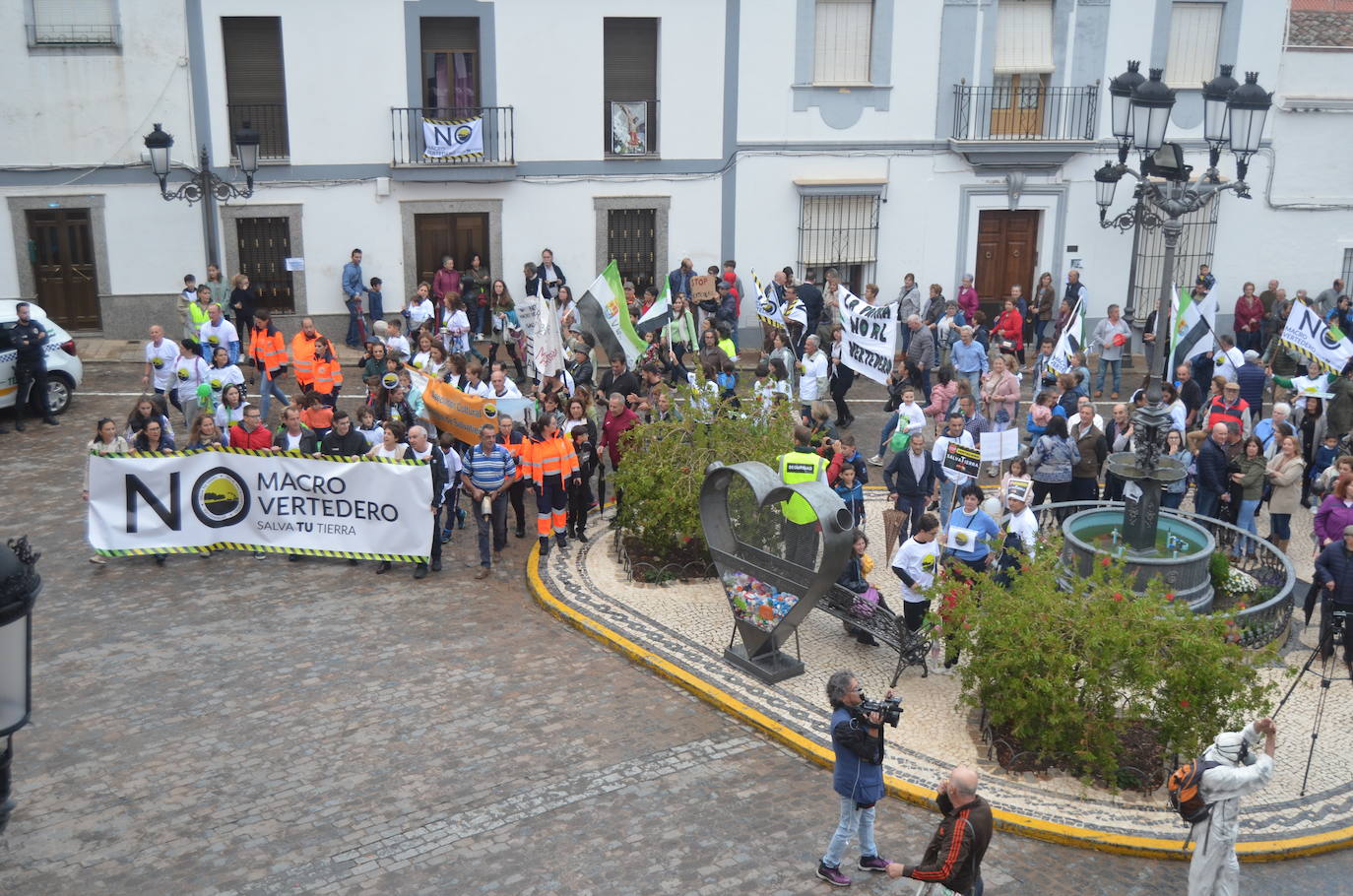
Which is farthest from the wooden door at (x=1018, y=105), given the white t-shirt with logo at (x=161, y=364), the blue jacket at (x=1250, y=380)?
the white t-shirt with logo at (x=161, y=364)

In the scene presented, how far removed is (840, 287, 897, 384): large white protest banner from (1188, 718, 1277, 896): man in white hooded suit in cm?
1062

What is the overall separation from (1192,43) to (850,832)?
21.1m

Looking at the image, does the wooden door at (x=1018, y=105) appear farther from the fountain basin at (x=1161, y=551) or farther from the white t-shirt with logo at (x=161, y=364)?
the white t-shirt with logo at (x=161, y=364)

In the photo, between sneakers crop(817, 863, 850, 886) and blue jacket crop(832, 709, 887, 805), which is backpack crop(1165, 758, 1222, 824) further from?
sneakers crop(817, 863, 850, 886)

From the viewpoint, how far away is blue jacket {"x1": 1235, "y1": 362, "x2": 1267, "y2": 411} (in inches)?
714

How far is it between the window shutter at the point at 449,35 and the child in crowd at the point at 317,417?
10.5 m

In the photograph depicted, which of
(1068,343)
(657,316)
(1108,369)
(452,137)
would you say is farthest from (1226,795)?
(452,137)

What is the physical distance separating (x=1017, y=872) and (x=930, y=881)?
1.49m

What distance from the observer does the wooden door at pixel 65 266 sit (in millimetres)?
Answer: 23297

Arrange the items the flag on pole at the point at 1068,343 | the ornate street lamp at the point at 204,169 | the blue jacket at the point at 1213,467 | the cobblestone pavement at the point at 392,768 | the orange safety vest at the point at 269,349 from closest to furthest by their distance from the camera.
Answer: the cobblestone pavement at the point at 392,768 → the blue jacket at the point at 1213,467 → the flag on pole at the point at 1068,343 → the orange safety vest at the point at 269,349 → the ornate street lamp at the point at 204,169

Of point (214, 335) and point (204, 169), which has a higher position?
point (204, 169)

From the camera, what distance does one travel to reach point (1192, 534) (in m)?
13.1

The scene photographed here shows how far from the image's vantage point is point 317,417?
50.4 ft

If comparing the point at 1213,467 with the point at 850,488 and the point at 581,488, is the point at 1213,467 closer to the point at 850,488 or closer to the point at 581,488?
the point at 850,488
